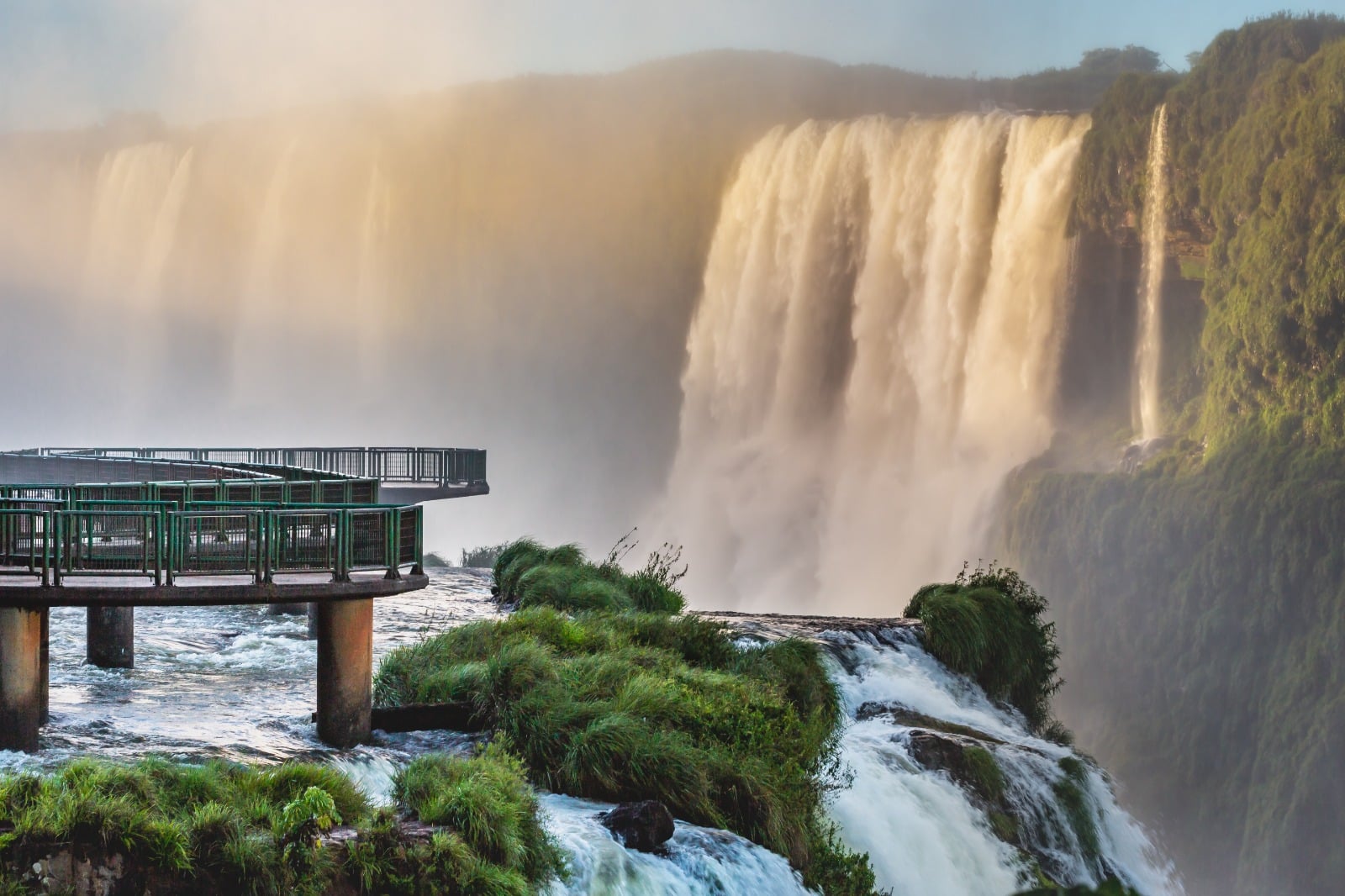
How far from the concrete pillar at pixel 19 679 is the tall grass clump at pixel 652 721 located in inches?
186

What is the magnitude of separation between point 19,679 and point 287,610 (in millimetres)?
15365

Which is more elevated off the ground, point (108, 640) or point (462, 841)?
point (108, 640)

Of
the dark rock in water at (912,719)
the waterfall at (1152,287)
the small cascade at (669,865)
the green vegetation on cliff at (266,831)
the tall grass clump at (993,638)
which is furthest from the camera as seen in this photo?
the waterfall at (1152,287)

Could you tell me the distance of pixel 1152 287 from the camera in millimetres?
60906

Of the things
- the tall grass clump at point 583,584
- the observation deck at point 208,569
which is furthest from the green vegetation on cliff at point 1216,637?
the observation deck at point 208,569

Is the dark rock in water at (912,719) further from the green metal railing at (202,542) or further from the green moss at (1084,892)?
the green moss at (1084,892)

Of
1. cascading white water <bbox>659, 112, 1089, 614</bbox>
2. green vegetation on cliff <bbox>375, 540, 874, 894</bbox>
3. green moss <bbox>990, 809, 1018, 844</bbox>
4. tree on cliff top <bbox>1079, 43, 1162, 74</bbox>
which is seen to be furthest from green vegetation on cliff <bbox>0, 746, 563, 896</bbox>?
tree on cliff top <bbox>1079, 43, 1162, 74</bbox>

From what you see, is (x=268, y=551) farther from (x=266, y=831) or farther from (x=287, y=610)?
(x=287, y=610)

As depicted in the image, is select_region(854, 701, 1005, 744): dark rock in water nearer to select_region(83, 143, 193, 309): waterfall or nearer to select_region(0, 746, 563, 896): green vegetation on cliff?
select_region(0, 746, 563, 896): green vegetation on cliff

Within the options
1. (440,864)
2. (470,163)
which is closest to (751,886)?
(440,864)

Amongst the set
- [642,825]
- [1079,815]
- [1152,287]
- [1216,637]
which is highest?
[1152,287]

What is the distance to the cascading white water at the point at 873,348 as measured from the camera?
199ft

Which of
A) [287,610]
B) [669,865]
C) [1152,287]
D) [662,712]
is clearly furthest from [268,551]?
[1152,287]

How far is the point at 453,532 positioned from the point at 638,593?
61749 millimetres
